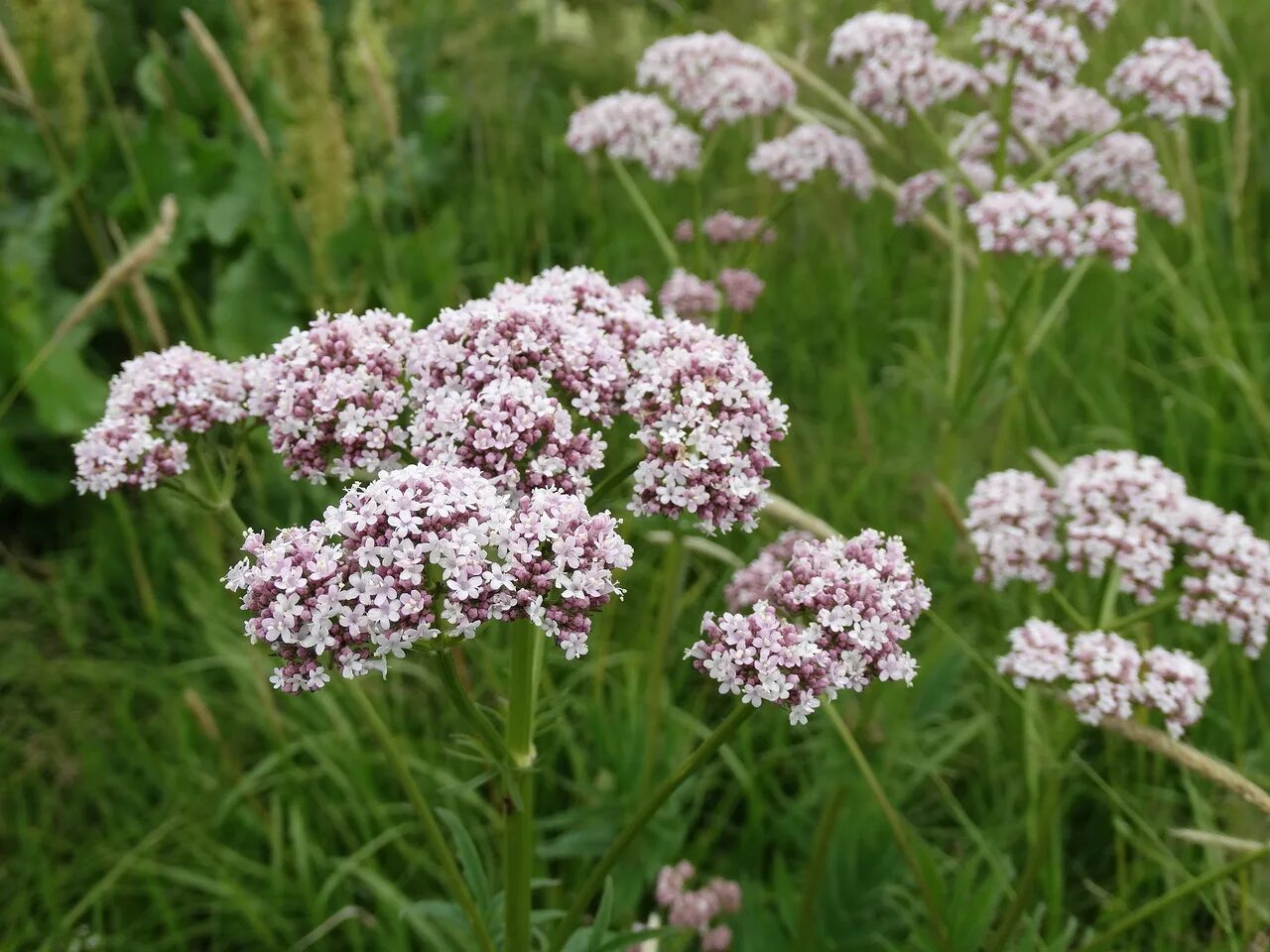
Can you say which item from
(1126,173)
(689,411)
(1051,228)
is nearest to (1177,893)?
(689,411)

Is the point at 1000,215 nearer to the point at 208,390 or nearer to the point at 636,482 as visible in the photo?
the point at 636,482

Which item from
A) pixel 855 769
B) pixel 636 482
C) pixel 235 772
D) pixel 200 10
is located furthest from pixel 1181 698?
pixel 200 10

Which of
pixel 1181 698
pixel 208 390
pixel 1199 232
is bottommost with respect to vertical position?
pixel 1181 698

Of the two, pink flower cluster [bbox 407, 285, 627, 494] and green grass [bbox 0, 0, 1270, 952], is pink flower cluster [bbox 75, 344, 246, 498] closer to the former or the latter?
pink flower cluster [bbox 407, 285, 627, 494]

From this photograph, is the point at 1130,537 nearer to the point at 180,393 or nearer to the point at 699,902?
the point at 699,902

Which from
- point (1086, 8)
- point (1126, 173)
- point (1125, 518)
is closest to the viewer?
point (1125, 518)

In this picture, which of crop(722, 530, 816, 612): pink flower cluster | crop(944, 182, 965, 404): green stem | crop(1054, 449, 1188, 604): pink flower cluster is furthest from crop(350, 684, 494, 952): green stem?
crop(944, 182, 965, 404): green stem
